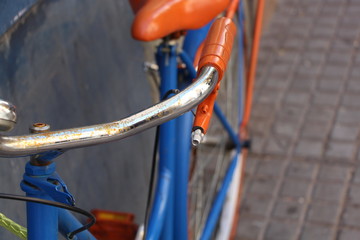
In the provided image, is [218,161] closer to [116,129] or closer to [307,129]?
[307,129]

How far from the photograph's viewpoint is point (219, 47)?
1.26 m

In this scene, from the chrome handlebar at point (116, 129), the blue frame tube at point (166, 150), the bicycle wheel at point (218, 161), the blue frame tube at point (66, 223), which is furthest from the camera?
the bicycle wheel at point (218, 161)

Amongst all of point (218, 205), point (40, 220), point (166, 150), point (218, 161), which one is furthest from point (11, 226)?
point (218, 161)

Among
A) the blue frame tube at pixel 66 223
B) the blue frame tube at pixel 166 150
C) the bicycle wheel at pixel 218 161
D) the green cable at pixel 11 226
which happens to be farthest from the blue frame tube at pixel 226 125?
the green cable at pixel 11 226

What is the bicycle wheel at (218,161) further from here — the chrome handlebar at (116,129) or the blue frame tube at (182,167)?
the chrome handlebar at (116,129)

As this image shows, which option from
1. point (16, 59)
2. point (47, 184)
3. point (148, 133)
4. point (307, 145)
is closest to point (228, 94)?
point (148, 133)

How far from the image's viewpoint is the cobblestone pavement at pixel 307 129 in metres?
3.08

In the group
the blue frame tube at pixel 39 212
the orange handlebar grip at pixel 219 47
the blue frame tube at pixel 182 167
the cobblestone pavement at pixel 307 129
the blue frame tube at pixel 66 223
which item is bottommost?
the cobblestone pavement at pixel 307 129

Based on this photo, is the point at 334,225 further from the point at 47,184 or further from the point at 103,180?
the point at 47,184

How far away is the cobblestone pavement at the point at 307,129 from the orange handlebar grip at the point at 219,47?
6.07ft

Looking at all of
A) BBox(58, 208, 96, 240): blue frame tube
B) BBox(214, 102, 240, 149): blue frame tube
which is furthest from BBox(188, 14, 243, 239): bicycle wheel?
BBox(58, 208, 96, 240): blue frame tube

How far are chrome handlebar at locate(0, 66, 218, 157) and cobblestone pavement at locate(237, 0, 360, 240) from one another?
6.49 ft

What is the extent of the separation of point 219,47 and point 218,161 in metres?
1.81

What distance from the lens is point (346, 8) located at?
185 inches
